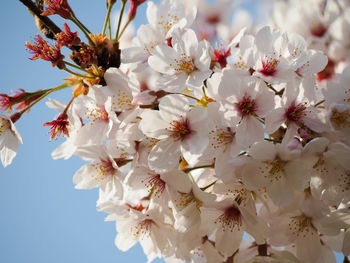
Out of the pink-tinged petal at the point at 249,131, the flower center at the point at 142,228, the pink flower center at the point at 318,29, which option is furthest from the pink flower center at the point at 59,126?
the pink flower center at the point at 318,29

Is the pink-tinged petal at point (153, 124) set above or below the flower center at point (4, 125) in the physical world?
below

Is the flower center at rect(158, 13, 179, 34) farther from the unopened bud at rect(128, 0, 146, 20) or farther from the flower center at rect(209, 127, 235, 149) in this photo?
the flower center at rect(209, 127, 235, 149)

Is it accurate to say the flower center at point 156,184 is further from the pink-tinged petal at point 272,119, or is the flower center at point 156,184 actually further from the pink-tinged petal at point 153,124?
the pink-tinged petal at point 272,119

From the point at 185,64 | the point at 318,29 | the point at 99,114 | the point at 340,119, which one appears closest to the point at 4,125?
the point at 99,114

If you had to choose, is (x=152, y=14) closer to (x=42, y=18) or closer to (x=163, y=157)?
(x=42, y=18)

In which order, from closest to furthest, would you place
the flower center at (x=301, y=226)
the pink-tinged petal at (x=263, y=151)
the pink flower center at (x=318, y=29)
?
1. the pink-tinged petal at (x=263, y=151)
2. the flower center at (x=301, y=226)
3. the pink flower center at (x=318, y=29)

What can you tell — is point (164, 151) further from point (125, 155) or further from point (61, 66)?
point (61, 66)
